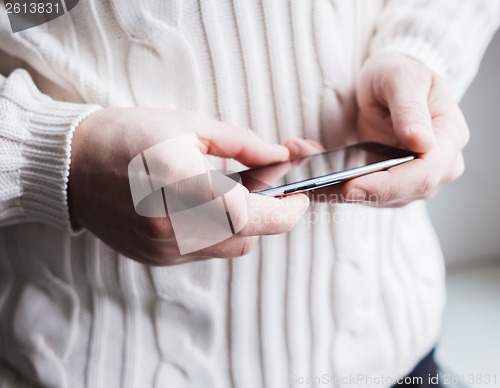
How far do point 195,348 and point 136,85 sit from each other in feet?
0.82

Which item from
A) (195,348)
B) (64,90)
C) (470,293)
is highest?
(64,90)

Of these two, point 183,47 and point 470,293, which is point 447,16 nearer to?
point 183,47

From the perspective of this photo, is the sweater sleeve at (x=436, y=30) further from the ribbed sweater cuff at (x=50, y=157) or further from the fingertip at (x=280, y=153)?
the ribbed sweater cuff at (x=50, y=157)

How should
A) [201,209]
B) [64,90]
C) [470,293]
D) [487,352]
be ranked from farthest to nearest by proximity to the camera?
1. [470,293]
2. [487,352]
3. [64,90]
4. [201,209]

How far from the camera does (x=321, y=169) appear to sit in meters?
0.36

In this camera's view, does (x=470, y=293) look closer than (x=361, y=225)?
No

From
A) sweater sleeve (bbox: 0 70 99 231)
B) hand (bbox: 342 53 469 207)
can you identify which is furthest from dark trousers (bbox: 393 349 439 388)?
sweater sleeve (bbox: 0 70 99 231)

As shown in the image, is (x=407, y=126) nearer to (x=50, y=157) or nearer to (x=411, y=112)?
(x=411, y=112)

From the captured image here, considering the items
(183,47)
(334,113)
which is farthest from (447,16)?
(183,47)

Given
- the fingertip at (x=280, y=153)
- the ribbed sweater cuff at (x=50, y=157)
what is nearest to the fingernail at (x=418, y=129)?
the fingertip at (x=280, y=153)

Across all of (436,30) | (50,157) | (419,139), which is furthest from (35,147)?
(436,30)

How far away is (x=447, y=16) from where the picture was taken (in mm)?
462

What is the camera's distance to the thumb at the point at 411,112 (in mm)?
336

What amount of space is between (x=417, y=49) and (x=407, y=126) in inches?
6.0
